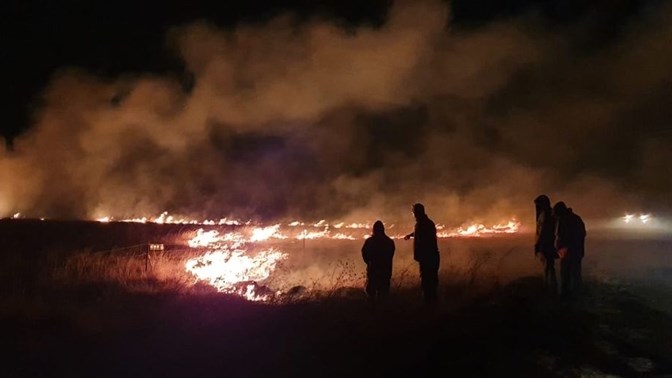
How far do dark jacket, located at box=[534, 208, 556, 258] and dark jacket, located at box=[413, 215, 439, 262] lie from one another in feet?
8.09

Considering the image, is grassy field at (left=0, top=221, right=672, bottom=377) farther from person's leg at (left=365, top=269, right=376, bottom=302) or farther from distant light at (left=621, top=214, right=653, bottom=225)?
distant light at (left=621, top=214, right=653, bottom=225)

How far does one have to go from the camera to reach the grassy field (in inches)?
300

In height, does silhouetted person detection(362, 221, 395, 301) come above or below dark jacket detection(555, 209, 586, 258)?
below

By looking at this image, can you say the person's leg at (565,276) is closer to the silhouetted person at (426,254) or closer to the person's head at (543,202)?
the person's head at (543,202)

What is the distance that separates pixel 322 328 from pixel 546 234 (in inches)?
225

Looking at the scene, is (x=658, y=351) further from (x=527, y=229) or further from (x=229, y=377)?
(x=527, y=229)

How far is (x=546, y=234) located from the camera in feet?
40.8

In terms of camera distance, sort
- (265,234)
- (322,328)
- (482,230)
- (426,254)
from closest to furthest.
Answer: (322,328), (426,254), (265,234), (482,230)

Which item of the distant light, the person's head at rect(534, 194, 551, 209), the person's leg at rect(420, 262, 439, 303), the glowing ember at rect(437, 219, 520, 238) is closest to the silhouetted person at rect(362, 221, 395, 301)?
the person's leg at rect(420, 262, 439, 303)

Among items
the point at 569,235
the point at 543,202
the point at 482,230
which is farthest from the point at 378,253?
the point at 482,230

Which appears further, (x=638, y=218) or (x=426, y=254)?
(x=638, y=218)

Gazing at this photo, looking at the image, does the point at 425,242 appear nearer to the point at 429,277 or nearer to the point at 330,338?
the point at 429,277

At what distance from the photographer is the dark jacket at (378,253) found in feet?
37.8

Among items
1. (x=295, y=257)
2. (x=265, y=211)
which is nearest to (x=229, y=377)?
(x=295, y=257)
